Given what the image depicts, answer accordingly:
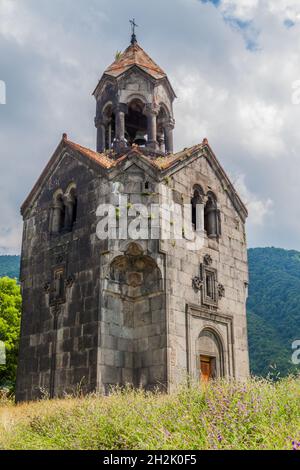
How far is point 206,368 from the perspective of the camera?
14.4 metres

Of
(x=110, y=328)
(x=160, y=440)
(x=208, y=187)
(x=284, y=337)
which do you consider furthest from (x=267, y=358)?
(x=160, y=440)

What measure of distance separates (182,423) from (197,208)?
9.27 m

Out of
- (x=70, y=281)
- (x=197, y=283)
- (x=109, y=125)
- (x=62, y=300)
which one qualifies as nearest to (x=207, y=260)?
(x=197, y=283)

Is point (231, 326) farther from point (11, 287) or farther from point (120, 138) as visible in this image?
point (11, 287)

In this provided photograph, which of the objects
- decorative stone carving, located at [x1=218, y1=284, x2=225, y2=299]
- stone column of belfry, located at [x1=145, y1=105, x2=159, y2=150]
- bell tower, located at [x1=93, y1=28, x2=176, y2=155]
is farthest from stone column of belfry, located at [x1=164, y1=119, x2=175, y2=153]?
decorative stone carving, located at [x1=218, y1=284, x2=225, y2=299]

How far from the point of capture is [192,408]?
25.0ft

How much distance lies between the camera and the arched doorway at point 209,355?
558 inches

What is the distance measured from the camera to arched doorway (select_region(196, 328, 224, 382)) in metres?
14.2

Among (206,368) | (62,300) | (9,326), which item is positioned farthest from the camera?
(9,326)

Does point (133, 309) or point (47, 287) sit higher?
point (47, 287)

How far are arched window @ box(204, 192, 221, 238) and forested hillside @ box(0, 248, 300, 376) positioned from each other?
34.1ft

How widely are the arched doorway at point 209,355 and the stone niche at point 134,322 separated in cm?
143

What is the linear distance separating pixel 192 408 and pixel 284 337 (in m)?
26.8

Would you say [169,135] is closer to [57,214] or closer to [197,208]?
[197,208]
